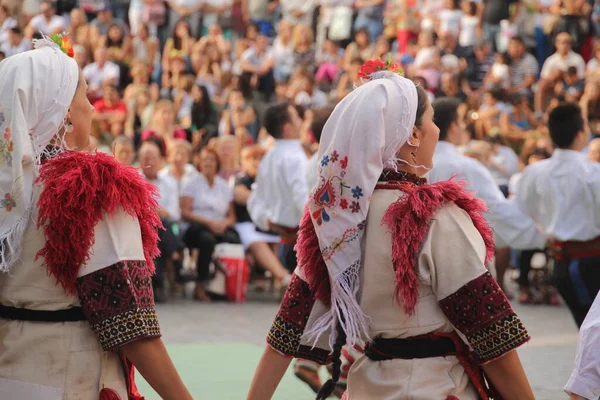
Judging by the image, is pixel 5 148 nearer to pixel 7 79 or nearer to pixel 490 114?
pixel 7 79

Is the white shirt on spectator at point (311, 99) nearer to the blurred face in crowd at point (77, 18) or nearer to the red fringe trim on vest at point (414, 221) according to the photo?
the blurred face in crowd at point (77, 18)

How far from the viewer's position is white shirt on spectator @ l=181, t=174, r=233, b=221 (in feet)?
33.8

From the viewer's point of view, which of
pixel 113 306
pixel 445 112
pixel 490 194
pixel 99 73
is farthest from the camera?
pixel 99 73

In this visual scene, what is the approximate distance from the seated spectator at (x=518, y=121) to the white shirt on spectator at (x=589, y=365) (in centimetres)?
1044

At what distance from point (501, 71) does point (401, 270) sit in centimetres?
1266

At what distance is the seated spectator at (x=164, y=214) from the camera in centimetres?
976

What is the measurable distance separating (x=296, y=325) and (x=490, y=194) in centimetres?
372

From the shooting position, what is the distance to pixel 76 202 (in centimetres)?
273

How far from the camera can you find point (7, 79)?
2.76 m

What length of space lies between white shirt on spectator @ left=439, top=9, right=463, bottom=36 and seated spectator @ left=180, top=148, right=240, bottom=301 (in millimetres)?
6764

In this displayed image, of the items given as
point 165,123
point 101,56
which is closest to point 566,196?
point 165,123

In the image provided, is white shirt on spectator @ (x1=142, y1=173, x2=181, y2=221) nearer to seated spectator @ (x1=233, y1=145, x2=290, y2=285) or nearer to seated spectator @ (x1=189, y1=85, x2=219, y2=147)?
seated spectator @ (x1=233, y1=145, x2=290, y2=285)

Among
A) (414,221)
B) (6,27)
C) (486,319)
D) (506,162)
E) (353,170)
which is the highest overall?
(353,170)

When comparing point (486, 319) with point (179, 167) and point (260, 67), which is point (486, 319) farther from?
point (260, 67)
